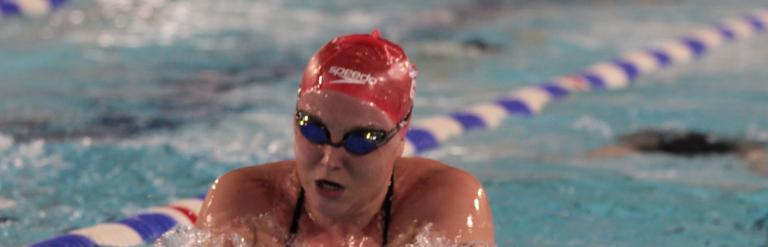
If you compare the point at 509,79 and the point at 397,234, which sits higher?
the point at 397,234

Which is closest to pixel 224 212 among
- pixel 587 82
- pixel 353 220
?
pixel 353 220

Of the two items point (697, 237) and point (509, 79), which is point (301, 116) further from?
point (509, 79)

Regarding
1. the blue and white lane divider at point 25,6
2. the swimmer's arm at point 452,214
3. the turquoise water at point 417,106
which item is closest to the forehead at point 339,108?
the swimmer's arm at point 452,214

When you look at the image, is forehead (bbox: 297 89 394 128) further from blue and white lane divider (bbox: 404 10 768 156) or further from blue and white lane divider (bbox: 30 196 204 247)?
blue and white lane divider (bbox: 404 10 768 156)

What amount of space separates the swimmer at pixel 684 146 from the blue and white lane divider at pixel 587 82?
523mm

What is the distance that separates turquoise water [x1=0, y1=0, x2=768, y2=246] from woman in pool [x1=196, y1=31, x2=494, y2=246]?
3.37 feet

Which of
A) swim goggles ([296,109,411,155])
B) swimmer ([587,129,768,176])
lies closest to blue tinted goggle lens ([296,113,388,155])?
swim goggles ([296,109,411,155])

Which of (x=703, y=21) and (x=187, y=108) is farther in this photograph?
(x=703, y=21)

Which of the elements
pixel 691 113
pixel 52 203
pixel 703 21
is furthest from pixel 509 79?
pixel 52 203

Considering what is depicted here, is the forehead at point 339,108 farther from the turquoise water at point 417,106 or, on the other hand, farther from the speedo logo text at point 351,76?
the turquoise water at point 417,106

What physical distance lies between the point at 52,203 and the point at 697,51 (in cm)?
401

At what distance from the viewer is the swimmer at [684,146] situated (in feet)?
15.5

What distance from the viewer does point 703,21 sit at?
7883mm

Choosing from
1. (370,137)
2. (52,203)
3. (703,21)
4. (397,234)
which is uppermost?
(370,137)
